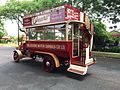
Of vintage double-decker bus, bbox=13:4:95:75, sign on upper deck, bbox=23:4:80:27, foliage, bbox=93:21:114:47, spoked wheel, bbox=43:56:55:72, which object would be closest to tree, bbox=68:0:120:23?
foliage, bbox=93:21:114:47

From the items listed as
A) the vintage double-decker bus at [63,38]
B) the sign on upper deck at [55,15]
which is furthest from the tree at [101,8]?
the sign on upper deck at [55,15]

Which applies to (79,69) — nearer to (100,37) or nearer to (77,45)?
(77,45)

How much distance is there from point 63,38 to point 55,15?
1295 millimetres

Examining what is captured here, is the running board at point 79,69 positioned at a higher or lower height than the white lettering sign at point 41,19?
lower

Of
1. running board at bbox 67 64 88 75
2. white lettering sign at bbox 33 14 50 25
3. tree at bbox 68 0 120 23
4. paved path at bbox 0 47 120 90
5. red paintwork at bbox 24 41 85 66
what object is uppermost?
tree at bbox 68 0 120 23

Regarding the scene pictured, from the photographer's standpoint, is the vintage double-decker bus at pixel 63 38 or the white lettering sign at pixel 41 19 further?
the white lettering sign at pixel 41 19

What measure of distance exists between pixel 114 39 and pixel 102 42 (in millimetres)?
2034

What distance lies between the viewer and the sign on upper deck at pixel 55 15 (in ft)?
27.6

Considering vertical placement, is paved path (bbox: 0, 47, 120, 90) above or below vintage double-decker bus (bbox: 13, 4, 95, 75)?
below

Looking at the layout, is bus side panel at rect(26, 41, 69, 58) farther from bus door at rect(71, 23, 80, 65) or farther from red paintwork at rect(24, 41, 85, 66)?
bus door at rect(71, 23, 80, 65)

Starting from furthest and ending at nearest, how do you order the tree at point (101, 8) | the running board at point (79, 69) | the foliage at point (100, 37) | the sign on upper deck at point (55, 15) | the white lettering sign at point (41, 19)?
the foliage at point (100, 37), the tree at point (101, 8), the white lettering sign at point (41, 19), the sign on upper deck at point (55, 15), the running board at point (79, 69)

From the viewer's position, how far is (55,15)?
898 cm

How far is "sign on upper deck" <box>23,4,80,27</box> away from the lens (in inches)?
331

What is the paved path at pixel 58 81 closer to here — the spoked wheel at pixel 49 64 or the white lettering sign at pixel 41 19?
the spoked wheel at pixel 49 64
